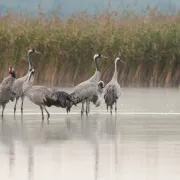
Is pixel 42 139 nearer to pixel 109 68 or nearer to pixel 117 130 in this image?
pixel 117 130

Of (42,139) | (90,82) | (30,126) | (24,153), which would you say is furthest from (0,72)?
(24,153)

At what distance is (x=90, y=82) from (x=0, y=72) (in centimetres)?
720

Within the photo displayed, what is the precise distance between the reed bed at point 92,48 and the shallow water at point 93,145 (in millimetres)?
6831

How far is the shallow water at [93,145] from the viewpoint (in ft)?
25.6

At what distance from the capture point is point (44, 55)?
23.1 metres

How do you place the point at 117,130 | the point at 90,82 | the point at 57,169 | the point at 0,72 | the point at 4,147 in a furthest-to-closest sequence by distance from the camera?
1. the point at 0,72
2. the point at 90,82
3. the point at 117,130
4. the point at 4,147
5. the point at 57,169

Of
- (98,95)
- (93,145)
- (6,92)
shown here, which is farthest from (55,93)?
(93,145)

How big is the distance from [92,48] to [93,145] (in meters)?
13.7

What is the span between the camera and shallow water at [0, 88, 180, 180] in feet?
25.6

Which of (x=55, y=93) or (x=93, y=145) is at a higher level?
(x=55, y=93)

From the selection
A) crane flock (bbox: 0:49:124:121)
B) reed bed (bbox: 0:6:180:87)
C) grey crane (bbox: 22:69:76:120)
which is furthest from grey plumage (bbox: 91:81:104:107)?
reed bed (bbox: 0:6:180:87)

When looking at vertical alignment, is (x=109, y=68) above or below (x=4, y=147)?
above

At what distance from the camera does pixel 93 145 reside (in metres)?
9.87

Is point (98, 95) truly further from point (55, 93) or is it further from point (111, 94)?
point (55, 93)
